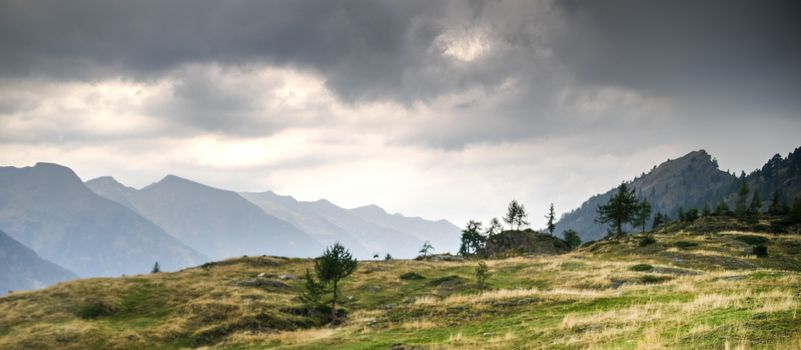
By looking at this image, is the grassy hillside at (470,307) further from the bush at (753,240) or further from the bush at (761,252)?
the bush at (761,252)

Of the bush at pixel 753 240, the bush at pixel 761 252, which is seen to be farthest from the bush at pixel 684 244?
the bush at pixel 761 252

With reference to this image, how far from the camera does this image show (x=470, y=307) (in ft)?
98.0

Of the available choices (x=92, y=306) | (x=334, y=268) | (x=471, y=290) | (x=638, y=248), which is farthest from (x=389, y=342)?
(x=638, y=248)

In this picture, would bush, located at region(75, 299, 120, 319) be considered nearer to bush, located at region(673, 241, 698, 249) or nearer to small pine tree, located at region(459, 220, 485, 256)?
bush, located at region(673, 241, 698, 249)

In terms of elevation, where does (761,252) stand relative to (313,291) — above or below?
above

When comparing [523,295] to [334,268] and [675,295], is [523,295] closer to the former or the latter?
[675,295]

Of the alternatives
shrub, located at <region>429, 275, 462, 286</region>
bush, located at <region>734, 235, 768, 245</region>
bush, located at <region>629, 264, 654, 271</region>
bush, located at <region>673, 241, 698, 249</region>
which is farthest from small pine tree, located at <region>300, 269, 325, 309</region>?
bush, located at <region>734, 235, 768, 245</region>

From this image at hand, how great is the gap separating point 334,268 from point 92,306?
25688 mm

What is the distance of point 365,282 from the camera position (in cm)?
6091

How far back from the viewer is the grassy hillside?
16219mm

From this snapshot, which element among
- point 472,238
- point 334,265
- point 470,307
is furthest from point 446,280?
point 472,238

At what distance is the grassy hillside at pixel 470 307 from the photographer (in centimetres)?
1622

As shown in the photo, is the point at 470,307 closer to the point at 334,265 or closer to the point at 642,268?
the point at 334,265

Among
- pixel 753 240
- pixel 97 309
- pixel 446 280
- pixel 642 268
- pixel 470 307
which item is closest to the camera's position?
pixel 470 307
